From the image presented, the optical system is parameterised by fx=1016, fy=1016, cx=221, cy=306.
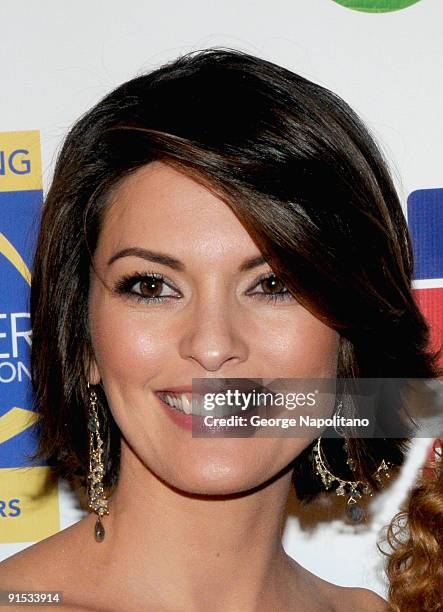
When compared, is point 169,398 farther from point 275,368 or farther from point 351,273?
point 351,273

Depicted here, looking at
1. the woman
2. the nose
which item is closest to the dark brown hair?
the woman

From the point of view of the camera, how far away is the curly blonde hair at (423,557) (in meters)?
1.59

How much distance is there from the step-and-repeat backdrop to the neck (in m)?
Result: 0.43

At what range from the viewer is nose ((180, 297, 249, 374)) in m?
1.40

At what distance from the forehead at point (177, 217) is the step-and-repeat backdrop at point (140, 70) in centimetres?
51

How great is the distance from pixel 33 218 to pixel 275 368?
2.35 ft

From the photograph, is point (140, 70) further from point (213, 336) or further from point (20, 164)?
point (213, 336)

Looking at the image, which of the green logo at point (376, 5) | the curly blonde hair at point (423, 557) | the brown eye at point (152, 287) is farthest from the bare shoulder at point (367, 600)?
the green logo at point (376, 5)

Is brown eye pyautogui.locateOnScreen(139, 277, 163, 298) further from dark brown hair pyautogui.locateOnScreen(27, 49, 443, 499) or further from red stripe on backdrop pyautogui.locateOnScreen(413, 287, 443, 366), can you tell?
red stripe on backdrop pyautogui.locateOnScreen(413, 287, 443, 366)

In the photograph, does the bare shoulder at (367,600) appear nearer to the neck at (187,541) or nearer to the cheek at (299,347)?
the neck at (187,541)

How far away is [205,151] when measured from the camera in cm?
144

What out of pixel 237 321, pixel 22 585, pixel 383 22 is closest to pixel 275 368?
pixel 237 321

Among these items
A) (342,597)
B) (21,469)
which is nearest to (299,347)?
(342,597)

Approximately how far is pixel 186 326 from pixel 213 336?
0.06m
